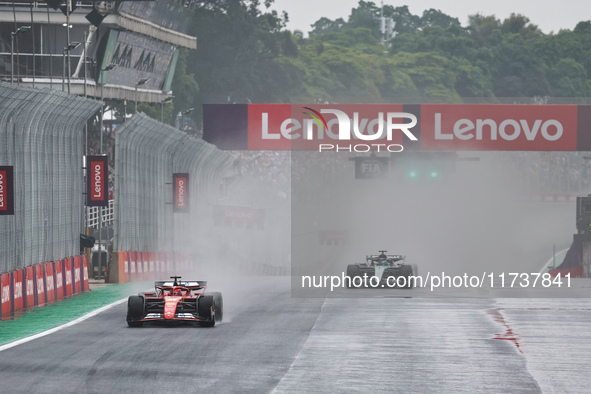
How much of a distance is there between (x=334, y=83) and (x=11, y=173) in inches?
4180

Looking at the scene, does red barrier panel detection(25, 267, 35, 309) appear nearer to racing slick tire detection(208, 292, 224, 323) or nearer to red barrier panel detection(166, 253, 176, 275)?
racing slick tire detection(208, 292, 224, 323)

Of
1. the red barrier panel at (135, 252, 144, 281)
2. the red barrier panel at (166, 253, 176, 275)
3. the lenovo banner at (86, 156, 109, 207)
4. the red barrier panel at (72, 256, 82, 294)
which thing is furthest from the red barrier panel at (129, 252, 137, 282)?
the red barrier panel at (72, 256, 82, 294)

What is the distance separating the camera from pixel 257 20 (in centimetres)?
10100

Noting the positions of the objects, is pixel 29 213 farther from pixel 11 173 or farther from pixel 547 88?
pixel 547 88

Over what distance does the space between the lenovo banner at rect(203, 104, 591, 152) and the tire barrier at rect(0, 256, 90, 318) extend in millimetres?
13347

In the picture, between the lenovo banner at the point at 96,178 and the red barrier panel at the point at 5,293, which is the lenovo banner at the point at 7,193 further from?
the lenovo banner at the point at 96,178

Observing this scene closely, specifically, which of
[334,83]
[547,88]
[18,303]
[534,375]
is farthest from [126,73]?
[547,88]

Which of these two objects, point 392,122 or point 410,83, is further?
point 410,83

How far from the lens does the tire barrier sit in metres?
20.7

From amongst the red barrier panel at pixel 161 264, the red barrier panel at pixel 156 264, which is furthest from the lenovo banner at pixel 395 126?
the red barrier panel at pixel 156 264

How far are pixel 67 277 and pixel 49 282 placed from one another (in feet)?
5.13

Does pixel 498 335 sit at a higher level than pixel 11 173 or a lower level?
lower

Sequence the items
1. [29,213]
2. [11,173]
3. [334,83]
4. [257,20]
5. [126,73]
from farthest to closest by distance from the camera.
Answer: [334,83]
[257,20]
[126,73]
[29,213]
[11,173]

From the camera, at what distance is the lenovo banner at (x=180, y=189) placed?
36594 mm
